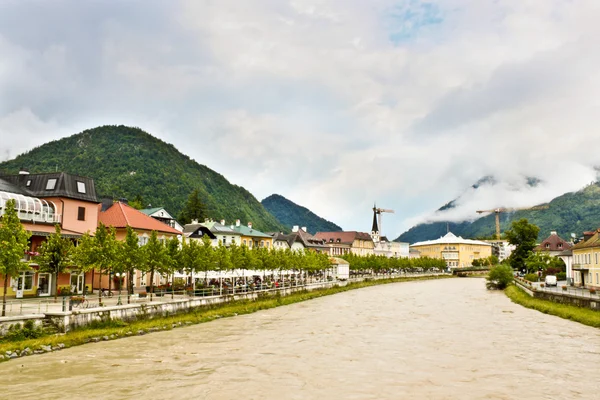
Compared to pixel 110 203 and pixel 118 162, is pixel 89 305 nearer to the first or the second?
pixel 110 203

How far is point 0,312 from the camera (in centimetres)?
2747

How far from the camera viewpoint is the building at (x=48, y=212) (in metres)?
39.2

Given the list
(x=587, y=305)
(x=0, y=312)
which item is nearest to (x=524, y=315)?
(x=587, y=305)

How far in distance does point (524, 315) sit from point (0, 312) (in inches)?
1562

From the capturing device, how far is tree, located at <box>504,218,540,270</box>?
10388 cm

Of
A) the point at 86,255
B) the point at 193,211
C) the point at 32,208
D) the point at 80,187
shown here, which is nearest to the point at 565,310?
the point at 86,255

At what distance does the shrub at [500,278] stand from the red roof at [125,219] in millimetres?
56194

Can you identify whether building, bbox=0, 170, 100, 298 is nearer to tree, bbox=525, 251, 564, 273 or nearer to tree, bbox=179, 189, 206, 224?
tree, bbox=179, 189, 206, 224

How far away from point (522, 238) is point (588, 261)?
46476 mm

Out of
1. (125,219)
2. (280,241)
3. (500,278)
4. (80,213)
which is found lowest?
(500,278)

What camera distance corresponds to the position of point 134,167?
133250 millimetres

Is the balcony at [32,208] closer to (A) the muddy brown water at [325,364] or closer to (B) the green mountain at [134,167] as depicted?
(A) the muddy brown water at [325,364]

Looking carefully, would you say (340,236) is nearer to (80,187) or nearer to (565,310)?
(80,187)

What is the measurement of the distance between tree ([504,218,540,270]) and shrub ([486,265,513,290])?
2048 centimetres
